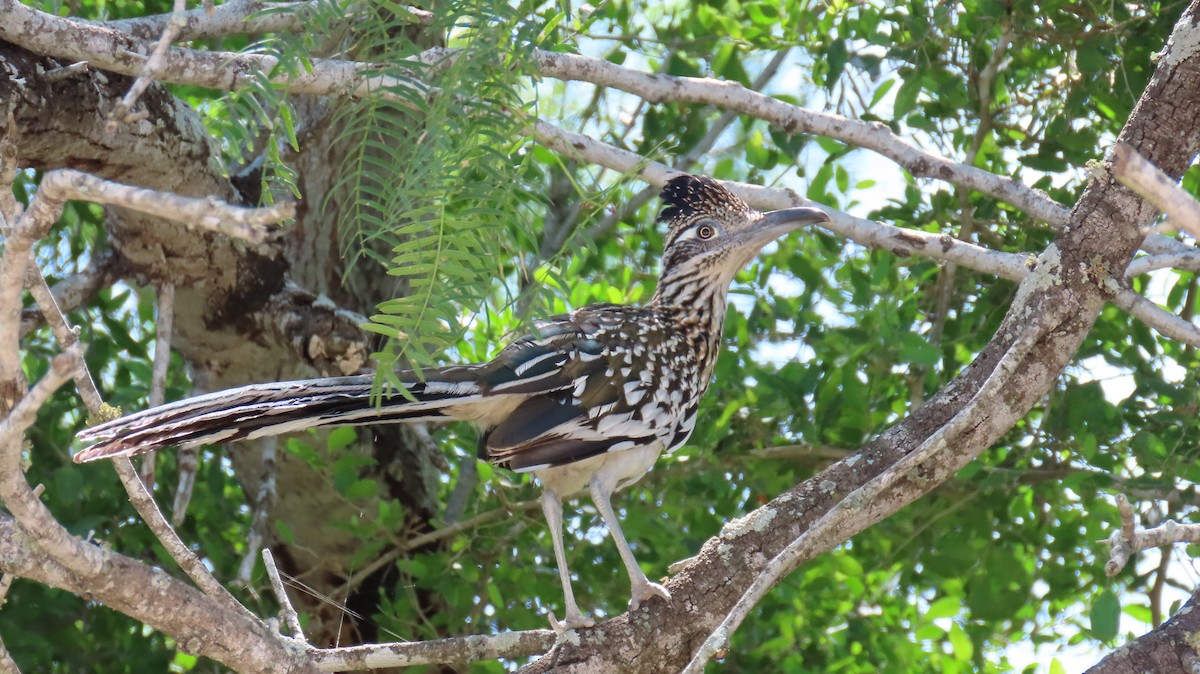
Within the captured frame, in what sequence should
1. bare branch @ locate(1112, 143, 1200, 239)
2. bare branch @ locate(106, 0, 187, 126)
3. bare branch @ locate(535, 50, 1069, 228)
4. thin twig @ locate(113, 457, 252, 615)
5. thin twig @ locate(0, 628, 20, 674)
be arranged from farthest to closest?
bare branch @ locate(535, 50, 1069, 228), thin twig @ locate(113, 457, 252, 615), thin twig @ locate(0, 628, 20, 674), bare branch @ locate(106, 0, 187, 126), bare branch @ locate(1112, 143, 1200, 239)

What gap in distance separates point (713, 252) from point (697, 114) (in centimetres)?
151

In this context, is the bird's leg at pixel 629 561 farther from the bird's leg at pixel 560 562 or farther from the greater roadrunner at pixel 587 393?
the bird's leg at pixel 560 562

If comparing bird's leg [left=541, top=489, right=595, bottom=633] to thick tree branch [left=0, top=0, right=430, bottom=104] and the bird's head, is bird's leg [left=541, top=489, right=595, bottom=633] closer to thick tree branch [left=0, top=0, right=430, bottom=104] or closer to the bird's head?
the bird's head

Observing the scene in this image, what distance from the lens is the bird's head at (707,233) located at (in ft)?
14.1

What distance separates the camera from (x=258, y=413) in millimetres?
2844

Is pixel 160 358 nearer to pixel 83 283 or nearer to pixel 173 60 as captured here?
pixel 83 283

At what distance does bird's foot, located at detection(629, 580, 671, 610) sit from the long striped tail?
0.73 m

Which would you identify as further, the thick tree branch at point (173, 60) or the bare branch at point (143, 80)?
the thick tree branch at point (173, 60)

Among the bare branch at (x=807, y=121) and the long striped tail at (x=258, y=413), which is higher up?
the bare branch at (x=807, y=121)

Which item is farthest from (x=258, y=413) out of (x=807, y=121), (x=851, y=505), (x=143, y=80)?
(x=807, y=121)

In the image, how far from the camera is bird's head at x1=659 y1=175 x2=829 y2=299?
4297 mm

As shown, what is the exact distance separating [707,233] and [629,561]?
1.32 metres

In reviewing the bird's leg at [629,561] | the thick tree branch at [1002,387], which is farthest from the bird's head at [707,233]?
the thick tree branch at [1002,387]

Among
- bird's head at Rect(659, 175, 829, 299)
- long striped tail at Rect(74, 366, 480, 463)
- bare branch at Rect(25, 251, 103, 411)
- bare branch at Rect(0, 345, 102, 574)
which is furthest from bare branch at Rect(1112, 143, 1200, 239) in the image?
bird's head at Rect(659, 175, 829, 299)
